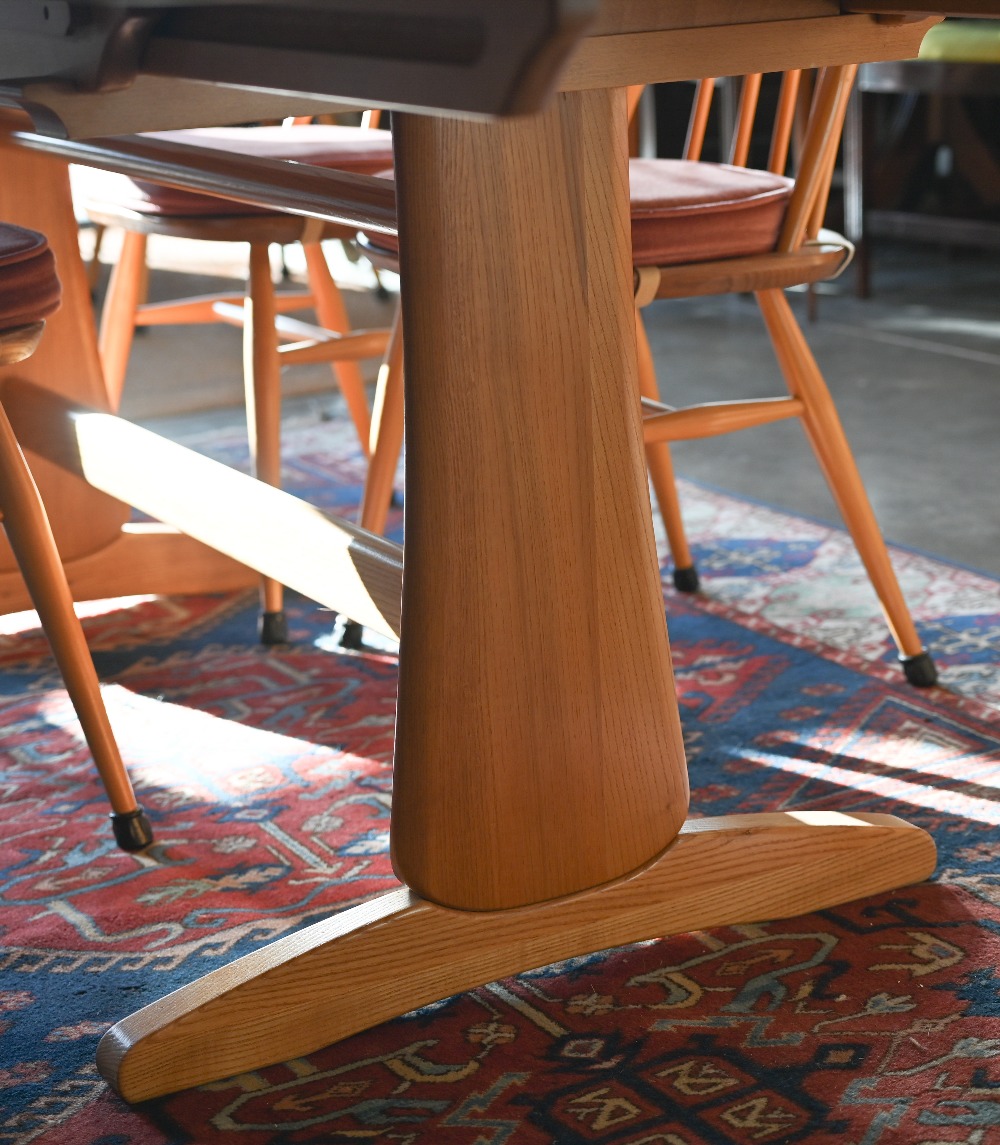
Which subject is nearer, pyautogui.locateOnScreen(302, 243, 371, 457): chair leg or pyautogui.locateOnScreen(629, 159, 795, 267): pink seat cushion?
pyautogui.locateOnScreen(629, 159, 795, 267): pink seat cushion

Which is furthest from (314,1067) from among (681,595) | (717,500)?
(717,500)

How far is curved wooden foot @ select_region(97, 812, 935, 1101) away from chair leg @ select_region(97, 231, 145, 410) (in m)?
1.14

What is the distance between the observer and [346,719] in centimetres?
154

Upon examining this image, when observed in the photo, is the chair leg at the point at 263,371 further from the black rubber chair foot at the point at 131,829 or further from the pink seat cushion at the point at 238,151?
the black rubber chair foot at the point at 131,829

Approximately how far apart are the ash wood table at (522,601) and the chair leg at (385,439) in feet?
2.05

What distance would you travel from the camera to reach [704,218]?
4.60ft

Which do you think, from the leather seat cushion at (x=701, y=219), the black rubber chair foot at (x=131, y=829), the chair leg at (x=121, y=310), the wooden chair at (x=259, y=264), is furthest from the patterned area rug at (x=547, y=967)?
the leather seat cushion at (x=701, y=219)

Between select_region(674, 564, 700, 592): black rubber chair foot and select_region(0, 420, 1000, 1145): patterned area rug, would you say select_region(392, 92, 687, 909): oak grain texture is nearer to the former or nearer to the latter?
select_region(0, 420, 1000, 1145): patterned area rug

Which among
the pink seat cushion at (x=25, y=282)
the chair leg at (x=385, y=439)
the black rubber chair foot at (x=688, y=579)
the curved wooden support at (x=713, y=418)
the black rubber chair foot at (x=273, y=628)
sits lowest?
the black rubber chair foot at (x=273, y=628)

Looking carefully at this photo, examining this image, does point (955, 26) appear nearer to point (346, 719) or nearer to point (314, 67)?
point (346, 719)

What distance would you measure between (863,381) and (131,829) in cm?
202

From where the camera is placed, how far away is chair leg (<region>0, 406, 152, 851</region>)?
1.24 metres

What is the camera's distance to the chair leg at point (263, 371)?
173cm

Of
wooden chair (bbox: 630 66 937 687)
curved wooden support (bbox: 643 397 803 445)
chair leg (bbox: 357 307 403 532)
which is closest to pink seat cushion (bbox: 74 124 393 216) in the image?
chair leg (bbox: 357 307 403 532)
